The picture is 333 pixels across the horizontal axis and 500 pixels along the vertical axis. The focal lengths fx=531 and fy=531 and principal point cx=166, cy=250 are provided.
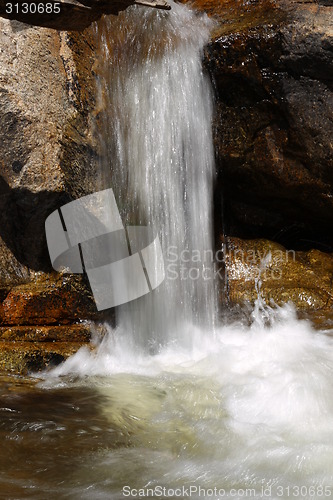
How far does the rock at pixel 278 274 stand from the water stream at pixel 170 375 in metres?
0.22

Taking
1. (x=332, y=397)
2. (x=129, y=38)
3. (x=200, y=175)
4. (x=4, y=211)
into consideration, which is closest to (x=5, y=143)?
(x=4, y=211)

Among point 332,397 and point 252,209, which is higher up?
point 252,209

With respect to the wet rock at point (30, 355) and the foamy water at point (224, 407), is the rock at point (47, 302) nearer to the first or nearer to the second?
the wet rock at point (30, 355)

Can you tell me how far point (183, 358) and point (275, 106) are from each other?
258 centimetres

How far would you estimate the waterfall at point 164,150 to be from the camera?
4.93m

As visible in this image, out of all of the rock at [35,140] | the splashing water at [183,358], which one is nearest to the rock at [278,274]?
the splashing water at [183,358]

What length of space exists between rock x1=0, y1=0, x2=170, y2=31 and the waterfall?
177cm

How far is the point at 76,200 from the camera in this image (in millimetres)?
4418

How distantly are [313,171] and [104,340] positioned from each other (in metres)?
2.65

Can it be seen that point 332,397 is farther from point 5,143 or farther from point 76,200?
point 5,143

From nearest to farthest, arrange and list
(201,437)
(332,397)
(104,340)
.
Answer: (201,437)
(332,397)
(104,340)

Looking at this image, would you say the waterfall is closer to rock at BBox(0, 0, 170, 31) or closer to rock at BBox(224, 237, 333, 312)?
rock at BBox(224, 237, 333, 312)

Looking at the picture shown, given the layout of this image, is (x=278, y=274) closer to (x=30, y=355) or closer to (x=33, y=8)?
(x=30, y=355)

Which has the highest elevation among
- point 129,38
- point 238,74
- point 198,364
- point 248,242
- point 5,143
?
point 129,38
